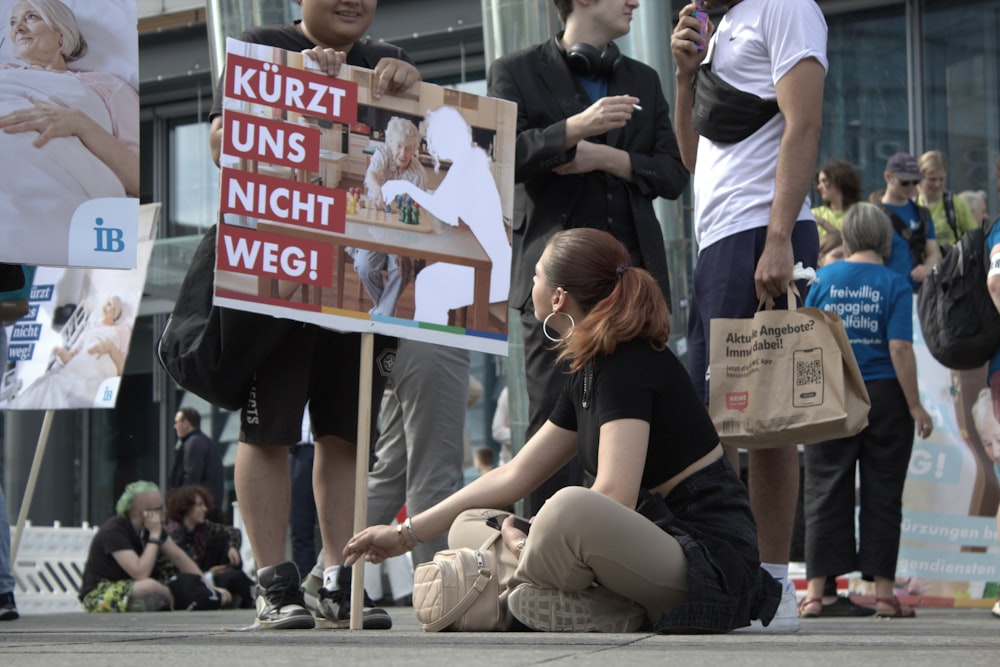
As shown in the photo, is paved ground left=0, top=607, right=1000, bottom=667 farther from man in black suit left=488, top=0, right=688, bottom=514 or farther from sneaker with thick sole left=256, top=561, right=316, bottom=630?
man in black suit left=488, top=0, right=688, bottom=514

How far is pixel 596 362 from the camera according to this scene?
4.04 metres

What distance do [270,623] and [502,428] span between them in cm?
592

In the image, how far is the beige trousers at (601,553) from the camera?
375 cm

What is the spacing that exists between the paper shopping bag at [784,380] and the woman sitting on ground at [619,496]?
324 mm

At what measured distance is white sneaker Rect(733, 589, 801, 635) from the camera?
4.14 m

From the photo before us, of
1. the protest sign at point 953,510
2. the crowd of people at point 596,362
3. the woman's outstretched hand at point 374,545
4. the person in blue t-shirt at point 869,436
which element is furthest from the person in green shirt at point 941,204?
the woman's outstretched hand at point 374,545

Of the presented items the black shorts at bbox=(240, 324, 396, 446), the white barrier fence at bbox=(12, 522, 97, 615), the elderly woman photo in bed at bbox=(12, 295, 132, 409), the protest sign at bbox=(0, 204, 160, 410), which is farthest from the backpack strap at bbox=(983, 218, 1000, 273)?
the white barrier fence at bbox=(12, 522, 97, 615)

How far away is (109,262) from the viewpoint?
4156 millimetres

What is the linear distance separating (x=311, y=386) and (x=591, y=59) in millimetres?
1537

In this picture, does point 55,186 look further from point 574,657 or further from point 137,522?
point 137,522

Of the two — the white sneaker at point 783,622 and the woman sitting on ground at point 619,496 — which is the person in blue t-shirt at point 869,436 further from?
the woman sitting on ground at point 619,496

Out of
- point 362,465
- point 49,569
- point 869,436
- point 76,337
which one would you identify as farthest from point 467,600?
point 49,569

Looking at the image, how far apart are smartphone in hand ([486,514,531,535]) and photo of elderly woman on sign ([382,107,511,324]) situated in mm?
618

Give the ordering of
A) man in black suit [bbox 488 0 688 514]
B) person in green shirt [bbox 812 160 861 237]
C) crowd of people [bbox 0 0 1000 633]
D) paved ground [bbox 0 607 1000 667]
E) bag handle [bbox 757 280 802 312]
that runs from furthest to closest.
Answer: person in green shirt [bbox 812 160 861 237] < man in black suit [bbox 488 0 688 514] < bag handle [bbox 757 280 802 312] < crowd of people [bbox 0 0 1000 633] < paved ground [bbox 0 607 1000 667]
